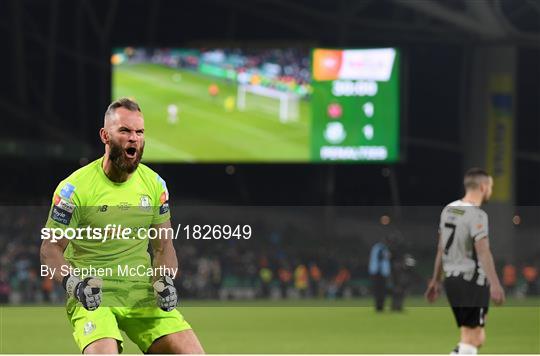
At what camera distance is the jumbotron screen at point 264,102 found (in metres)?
32.3

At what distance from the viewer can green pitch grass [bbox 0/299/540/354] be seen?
17.8 m

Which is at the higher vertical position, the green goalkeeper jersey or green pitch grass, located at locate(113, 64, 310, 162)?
green pitch grass, located at locate(113, 64, 310, 162)

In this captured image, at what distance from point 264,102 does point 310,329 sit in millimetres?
13653

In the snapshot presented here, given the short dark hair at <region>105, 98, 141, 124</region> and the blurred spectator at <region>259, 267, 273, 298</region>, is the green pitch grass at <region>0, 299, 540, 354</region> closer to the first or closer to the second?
the blurred spectator at <region>259, 267, 273, 298</region>

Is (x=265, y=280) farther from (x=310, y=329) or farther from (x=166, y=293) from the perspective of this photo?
(x=166, y=293)

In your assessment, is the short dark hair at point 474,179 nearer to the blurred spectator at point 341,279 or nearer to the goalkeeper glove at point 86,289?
the goalkeeper glove at point 86,289

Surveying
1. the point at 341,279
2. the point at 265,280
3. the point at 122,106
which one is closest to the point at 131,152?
the point at 122,106

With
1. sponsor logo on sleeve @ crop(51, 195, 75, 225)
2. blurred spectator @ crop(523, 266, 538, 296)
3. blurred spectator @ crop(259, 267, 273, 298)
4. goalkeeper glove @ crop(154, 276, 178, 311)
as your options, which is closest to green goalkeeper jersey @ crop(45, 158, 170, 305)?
sponsor logo on sleeve @ crop(51, 195, 75, 225)

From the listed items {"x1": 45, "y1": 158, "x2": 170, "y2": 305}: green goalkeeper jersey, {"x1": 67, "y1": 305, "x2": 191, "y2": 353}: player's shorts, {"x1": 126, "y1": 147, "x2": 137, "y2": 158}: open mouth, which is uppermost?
{"x1": 126, "y1": 147, "x2": 137, "y2": 158}: open mouth

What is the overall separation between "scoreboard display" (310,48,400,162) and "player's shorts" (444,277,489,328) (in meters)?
19.3

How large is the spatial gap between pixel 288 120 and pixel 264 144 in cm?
109

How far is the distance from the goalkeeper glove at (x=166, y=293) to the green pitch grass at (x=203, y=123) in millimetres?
24993

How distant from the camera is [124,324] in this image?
27.7ft

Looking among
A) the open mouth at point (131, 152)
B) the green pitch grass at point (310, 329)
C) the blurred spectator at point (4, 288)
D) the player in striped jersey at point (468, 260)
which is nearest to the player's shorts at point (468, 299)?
the player in striped jersey at point (468, 260)
